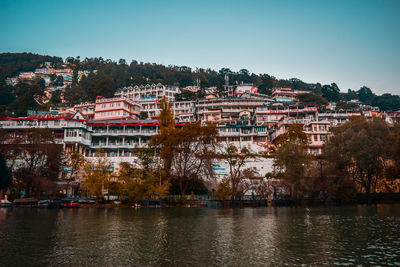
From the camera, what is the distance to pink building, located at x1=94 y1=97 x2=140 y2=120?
3935 inches

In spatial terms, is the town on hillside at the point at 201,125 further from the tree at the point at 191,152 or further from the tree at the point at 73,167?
the tree at the point at 191,152

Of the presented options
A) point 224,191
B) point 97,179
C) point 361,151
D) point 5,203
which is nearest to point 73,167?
point 97,179

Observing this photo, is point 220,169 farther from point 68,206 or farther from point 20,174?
point 20,174

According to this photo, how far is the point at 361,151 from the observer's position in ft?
163

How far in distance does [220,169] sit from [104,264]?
164 ft

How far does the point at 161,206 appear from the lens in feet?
176

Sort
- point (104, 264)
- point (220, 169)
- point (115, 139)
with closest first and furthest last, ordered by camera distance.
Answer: point (104, 264) → point (220, 169) → point (115, 139)

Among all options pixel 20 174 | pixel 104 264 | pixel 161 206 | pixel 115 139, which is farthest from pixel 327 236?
pixel 115 139

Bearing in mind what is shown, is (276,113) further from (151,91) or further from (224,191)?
(151,91)

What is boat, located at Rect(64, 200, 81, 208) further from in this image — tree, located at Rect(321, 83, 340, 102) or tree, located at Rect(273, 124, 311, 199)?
tree, located at Rect(321, 83, 340, 102)

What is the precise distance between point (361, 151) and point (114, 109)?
72.7 meters

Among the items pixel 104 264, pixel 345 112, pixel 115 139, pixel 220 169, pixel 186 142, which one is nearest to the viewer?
pixel 104 264

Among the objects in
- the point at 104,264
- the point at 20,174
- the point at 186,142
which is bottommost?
the point at 104,264

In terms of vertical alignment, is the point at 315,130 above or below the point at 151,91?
below
